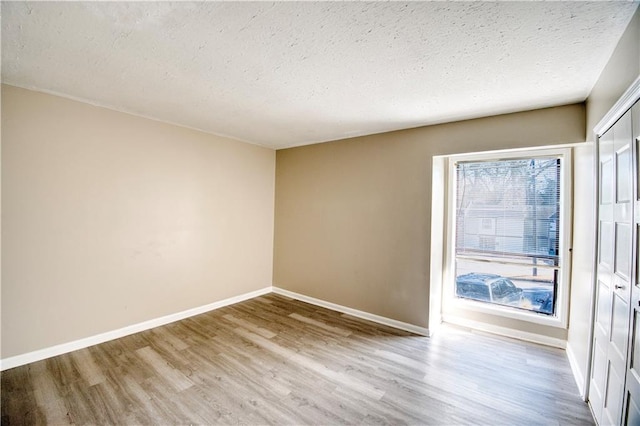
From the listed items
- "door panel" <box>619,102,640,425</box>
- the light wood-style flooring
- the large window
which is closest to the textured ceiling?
"door panel" <box>619,102,640,425</box>

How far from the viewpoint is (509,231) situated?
3.20 metres

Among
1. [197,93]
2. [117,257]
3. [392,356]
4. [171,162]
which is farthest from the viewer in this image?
[171,162]

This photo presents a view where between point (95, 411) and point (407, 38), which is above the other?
point (407, 38)

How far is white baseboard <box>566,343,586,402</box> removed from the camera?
2.13m

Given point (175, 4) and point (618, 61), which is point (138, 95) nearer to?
point (175, 4)

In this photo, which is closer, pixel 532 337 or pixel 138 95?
pixel 138 95

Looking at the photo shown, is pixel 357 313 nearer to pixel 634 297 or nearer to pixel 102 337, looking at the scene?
pixel 634 297

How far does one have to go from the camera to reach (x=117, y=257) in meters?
2.96

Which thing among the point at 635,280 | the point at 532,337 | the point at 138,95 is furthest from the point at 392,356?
the point at 138,95

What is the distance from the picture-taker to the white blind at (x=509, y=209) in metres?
3.00

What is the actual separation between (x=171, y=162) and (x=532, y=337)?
4762 millimetres

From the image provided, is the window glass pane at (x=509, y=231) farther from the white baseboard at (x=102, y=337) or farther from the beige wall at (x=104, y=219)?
the white baseboard at (x=102, y=337)

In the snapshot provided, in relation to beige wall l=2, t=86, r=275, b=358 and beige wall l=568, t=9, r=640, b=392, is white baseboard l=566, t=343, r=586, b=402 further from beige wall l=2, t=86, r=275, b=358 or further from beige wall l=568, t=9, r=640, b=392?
beige wall l=2, t=86, r=275, b=358

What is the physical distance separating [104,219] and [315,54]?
275 cm
